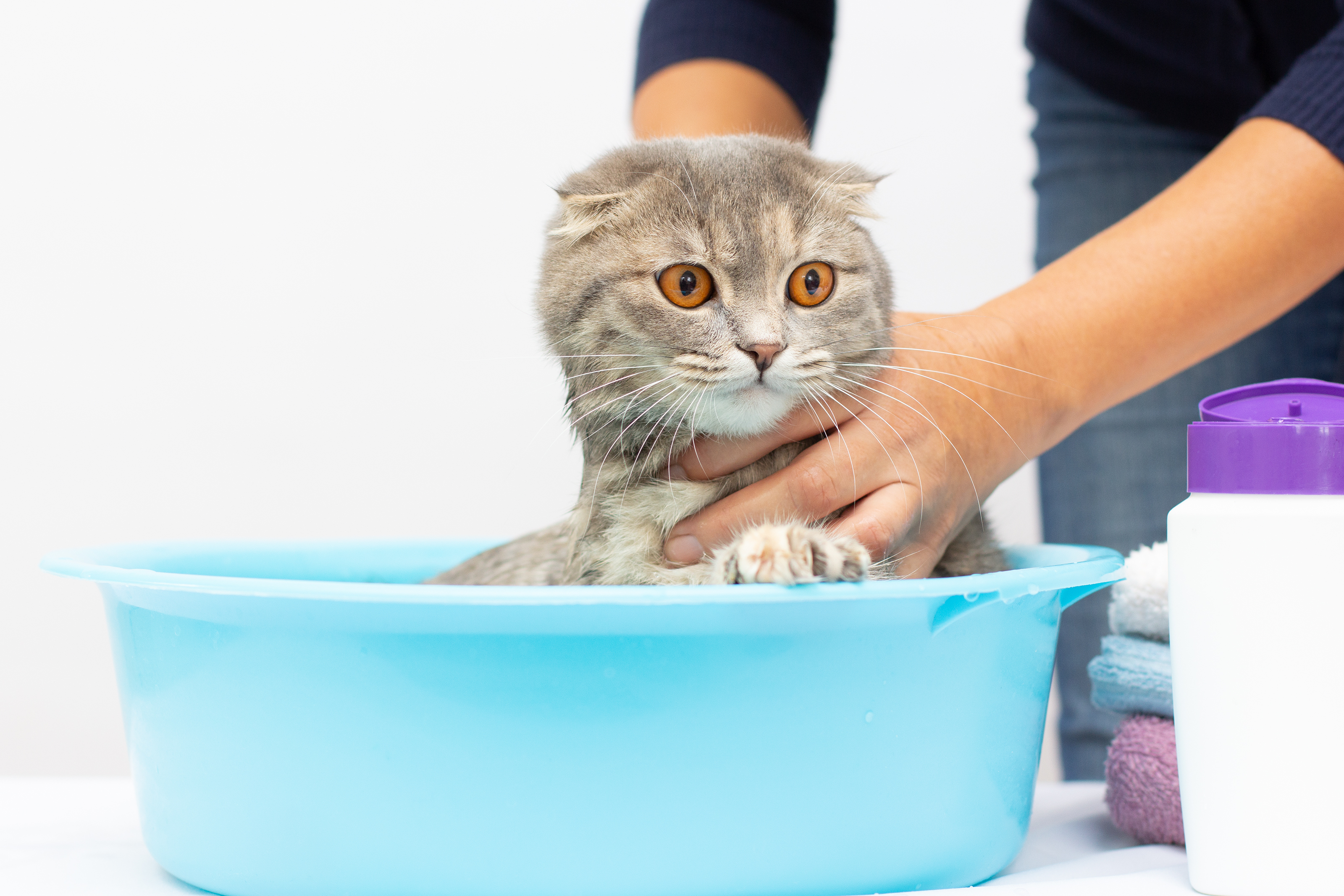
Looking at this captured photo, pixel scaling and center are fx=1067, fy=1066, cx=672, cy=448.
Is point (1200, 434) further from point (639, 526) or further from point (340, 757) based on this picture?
point (340, 757)

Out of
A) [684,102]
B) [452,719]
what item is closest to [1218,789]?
[452,719]

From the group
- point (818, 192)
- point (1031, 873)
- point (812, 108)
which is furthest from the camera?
point (812, 108)

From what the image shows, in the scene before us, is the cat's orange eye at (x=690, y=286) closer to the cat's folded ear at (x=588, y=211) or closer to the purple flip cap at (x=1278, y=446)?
the cat's folded ear at (x=588, y=211)

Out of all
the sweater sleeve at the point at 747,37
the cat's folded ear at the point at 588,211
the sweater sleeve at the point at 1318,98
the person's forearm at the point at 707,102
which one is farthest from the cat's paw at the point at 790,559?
the sweater sleeve at the point at 747,37

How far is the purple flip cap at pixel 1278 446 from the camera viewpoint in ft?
3.09

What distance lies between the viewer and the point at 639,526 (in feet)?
4.54

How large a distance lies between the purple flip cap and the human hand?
371 mm

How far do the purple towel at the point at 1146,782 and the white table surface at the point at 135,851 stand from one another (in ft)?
0.08

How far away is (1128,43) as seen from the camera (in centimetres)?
225

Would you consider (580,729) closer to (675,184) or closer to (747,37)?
(675,184)

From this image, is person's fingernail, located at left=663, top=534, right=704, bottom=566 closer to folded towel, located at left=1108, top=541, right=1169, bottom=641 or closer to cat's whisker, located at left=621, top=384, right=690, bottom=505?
cat's whisker, located at left=621, top=384, right=690, bottom=505

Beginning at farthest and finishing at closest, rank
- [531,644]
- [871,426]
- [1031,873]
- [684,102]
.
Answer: [684,102]
[871,426]
[1031,873]
[531,644]

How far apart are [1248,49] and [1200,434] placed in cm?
164

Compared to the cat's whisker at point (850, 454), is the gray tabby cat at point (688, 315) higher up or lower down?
higher up
